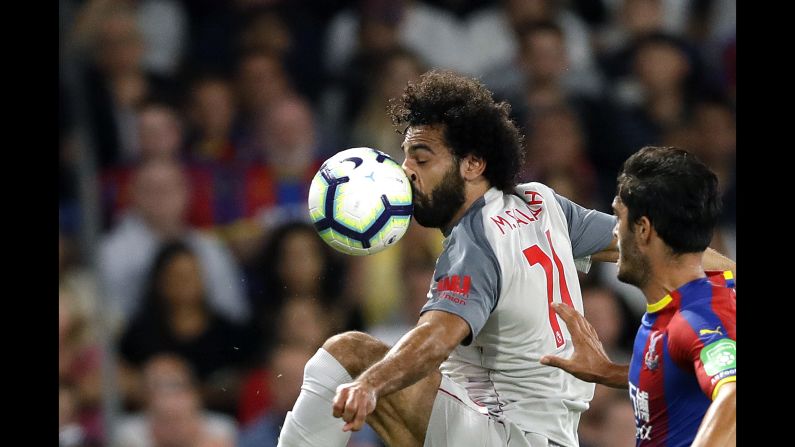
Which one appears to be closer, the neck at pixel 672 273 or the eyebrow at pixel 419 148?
the neck at pixel 672 273

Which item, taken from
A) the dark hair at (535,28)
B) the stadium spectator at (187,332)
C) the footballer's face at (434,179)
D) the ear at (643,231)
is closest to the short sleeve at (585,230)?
the footballer's face at (434,179)

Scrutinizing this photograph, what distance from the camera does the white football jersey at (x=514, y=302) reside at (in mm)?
3225

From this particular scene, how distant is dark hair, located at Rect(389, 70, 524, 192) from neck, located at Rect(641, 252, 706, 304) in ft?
2.75

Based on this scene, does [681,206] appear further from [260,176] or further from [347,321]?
[260,176]

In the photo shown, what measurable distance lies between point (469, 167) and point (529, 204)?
0.26 m

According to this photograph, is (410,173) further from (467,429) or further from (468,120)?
(467,429)

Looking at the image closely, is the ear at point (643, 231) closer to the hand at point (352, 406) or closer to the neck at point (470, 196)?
the neck at point (470, 196)

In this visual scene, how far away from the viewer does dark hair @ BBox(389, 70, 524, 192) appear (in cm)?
362

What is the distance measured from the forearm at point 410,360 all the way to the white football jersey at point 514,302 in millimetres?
118

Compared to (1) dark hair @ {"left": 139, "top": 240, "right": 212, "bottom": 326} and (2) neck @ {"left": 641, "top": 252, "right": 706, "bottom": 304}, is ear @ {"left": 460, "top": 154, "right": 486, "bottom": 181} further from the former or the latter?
(1) dark hair @ {"left": 139, "top": 240, "right": 212, "bottom": 326}

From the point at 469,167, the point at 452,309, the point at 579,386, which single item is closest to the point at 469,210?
the point at 469,167

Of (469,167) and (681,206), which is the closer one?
(681,206)

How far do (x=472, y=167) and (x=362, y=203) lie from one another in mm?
416

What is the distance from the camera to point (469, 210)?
3486 mm
